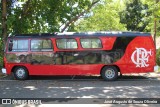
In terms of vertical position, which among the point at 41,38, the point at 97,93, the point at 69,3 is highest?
the point at 69,3

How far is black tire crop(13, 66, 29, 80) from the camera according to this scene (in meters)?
16.8

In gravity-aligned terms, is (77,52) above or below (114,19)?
below

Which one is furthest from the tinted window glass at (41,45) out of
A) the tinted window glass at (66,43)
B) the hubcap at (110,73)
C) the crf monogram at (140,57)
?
the crf monogram at (140,57)

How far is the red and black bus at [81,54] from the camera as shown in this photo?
53.1 feet

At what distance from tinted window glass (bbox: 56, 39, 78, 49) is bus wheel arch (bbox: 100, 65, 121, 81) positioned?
1.73m

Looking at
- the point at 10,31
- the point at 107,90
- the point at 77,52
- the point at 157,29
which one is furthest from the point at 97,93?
the point at 157,29

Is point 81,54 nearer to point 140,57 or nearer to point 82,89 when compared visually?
point 140,57

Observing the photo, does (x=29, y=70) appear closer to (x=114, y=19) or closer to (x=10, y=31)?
(x=10, y=31)

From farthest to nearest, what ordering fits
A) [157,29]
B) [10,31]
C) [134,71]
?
[157,29] < [10,31] < [134,71]

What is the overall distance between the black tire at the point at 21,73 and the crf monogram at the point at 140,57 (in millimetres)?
4994

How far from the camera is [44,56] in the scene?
16625 millimetres

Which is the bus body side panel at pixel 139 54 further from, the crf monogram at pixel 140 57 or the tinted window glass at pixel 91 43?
the tinted window glass at pixel 91 43

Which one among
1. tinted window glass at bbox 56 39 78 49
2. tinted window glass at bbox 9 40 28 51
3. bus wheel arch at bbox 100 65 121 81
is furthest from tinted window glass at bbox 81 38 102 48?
tinted window glass at bbox 9 40 28 51

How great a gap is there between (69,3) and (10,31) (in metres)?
4.26
